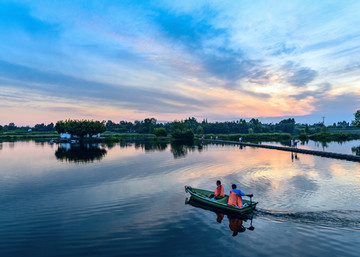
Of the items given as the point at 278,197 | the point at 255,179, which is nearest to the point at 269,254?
the point at 278,197

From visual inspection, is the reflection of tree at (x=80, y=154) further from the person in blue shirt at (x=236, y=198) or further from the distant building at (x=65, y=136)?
the distant building at (x=65, y=136)

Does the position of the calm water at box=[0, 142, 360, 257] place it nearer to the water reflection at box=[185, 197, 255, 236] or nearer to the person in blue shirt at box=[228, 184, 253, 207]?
the water reflection at box=[185, 197, 255, 236]

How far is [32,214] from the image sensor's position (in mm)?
18188

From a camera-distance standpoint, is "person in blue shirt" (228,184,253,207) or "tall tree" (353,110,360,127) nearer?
"person in blue shirt" (228,184,253,207)

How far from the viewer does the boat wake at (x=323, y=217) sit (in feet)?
52.3

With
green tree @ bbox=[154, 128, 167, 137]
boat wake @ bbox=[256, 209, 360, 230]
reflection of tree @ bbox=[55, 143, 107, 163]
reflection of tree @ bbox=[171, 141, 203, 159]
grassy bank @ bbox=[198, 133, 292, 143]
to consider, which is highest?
green tree @ bbox=[154, 128, 167, 137]

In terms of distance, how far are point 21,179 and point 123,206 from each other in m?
20.2

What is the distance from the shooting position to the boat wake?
1593 centimetres

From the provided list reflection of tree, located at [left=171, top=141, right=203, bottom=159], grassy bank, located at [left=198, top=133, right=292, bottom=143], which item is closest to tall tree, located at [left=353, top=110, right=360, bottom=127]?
grassy bank, located at [left=198, top=133, right=292, bottom=143]

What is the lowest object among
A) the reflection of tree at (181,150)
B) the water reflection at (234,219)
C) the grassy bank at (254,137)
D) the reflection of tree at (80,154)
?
the water reflection at (234,219)

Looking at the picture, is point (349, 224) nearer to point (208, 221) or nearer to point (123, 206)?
point (208, 221)

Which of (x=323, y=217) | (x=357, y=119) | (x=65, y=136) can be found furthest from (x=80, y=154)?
(x=357, y=119)

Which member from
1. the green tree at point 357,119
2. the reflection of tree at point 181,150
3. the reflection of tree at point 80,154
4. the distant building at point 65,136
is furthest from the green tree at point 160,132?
the green tree at point 357,119

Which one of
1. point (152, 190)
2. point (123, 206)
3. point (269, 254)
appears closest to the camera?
point (269, 254)
